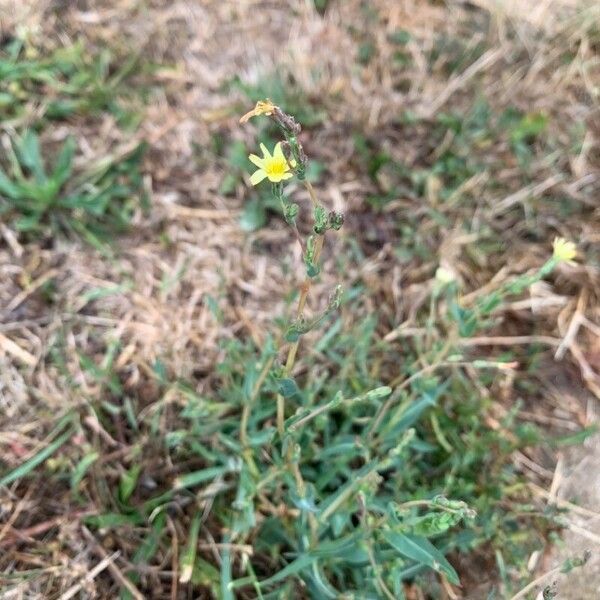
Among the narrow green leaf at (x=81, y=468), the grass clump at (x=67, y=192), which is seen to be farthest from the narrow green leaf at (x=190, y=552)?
the grass clump at (x=67, y=192)

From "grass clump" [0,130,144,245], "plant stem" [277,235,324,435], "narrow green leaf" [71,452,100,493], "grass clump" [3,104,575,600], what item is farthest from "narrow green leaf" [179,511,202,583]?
"grass clump" [0,130,144,245]

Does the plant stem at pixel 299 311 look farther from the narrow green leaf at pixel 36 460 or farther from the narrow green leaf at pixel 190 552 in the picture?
the narrow green leaf at pixel 36 460

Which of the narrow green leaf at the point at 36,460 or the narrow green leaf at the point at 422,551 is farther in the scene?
the narrow green leaf at the point at 36,460

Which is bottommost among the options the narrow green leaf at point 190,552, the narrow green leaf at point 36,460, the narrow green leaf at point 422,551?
the narrow green leaf at point 190,552

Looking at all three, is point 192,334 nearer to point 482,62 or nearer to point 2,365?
point 2,365

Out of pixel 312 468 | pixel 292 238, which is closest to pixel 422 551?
pixel 312 468

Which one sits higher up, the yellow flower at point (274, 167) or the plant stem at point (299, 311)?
the yellow flower at point (274, 167)

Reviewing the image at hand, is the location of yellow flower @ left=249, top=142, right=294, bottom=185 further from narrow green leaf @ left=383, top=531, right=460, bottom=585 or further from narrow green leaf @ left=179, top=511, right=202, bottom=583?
narrow green leaf @ left=179, top=511, right=202, bottom=583

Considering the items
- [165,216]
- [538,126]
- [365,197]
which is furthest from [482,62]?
[165,216]

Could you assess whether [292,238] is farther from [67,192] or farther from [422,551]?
[422,551]
